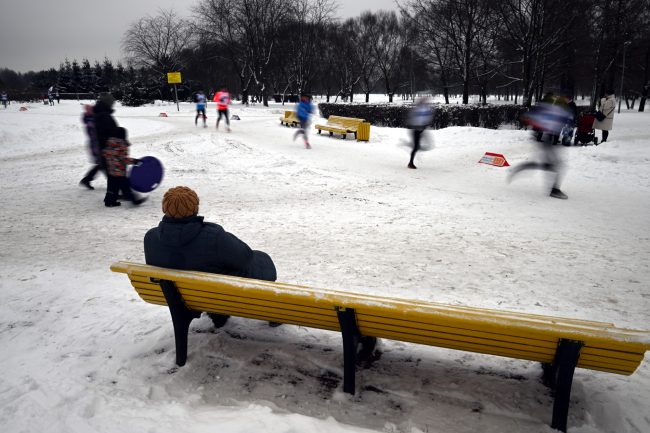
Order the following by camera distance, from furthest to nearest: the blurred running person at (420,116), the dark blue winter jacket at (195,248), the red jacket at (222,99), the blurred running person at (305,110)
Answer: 1. the red jacket at (222,99)
2. the blurred running person at (305,110)
3. the blurred running person at (420,116)
4. the dark blue winter jacket at (195,248)

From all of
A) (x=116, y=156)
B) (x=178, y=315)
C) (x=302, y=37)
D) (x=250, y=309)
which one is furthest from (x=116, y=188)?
(x=302, y=37)

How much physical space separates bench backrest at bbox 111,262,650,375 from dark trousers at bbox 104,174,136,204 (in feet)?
17.4

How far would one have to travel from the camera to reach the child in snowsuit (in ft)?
23.9

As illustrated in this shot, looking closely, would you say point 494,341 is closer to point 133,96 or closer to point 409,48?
point 133,96

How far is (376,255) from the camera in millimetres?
5461

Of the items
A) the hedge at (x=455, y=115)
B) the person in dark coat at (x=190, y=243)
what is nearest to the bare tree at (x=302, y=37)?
the hedge at (x=455, y=115)

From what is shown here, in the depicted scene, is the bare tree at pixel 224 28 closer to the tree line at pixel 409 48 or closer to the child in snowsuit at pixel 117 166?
the tree line at pixel 409 48

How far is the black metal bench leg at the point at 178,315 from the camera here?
2916mm

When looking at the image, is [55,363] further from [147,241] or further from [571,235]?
[571,235]

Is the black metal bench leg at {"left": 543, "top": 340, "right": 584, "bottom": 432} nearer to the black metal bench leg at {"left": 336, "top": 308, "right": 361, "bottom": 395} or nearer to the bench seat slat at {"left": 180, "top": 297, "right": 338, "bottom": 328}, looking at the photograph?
the black metal bench leg at {"left": 336, "top": 308, "right": 361, "bottom": 395}

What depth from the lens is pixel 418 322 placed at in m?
2.42

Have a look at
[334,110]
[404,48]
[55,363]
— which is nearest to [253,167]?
[55,363]

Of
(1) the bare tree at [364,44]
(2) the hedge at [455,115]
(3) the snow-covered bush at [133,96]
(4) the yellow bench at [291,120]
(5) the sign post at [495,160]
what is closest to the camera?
(5) the sign post at [495,160]

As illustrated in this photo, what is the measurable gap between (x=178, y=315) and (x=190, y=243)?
0.60 meters
